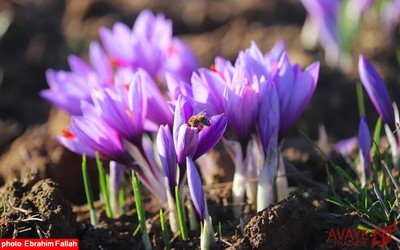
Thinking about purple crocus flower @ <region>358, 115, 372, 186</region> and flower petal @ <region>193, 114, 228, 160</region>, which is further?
purple crocus flower @ <region>358, 115, 372, 186</region>

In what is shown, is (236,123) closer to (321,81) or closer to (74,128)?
(74,128)

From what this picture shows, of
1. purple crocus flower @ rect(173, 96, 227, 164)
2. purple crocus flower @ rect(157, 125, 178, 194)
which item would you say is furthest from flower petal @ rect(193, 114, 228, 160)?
purple crocus flower @ rect(157, 125, 178, 194)

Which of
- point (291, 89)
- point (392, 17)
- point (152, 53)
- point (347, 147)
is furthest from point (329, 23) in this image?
point (291, 89)

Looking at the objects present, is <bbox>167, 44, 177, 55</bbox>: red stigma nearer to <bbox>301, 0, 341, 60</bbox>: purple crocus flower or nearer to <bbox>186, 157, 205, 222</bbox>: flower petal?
A: <bbox>186, 157, 205, 222</bbox>: flower petal

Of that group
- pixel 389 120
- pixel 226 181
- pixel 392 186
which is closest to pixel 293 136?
pixel 226 181

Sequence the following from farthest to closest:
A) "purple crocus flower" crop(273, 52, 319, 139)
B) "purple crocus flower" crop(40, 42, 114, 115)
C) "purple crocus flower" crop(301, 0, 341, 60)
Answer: "purple crocus flower" crop(301, 0, 341, 60)
"purple crocus flower" crop(40, 42, 114, 115)
"purple crocus flower" crop(273, 52, 319, 139)

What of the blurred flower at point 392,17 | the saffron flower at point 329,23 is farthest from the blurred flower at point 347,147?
the blurred flower at point 392,17
